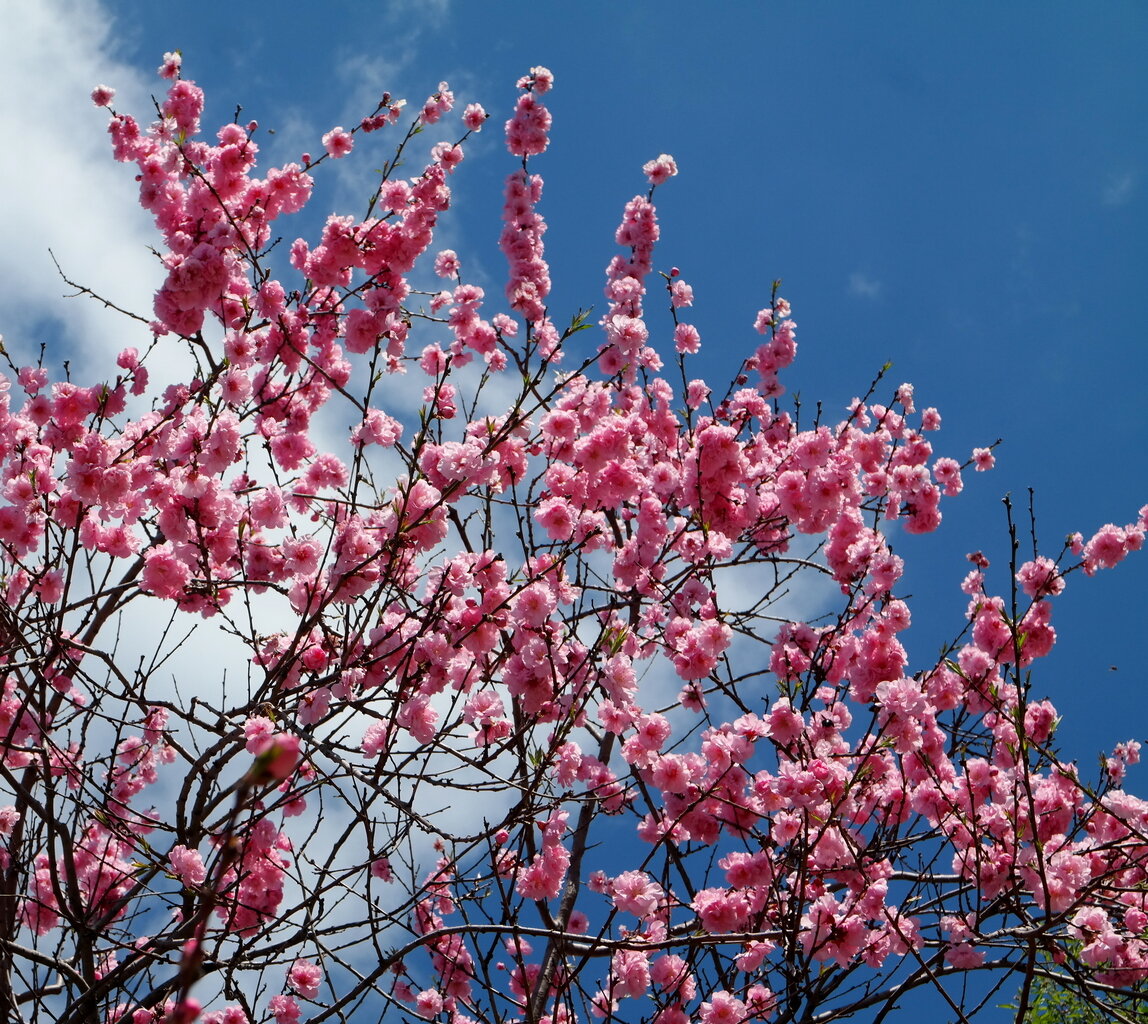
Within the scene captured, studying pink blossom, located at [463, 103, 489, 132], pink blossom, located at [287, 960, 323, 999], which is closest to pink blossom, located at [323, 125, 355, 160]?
pink blossom, located at [463, 103, 489, 132]

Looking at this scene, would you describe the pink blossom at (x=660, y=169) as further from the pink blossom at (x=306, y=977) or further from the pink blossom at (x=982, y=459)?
the pink blossom at (x=306, y=977)

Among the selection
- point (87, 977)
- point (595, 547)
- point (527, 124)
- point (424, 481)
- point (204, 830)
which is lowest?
point (87, 977)

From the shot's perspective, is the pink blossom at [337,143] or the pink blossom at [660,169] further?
the pink blossom at [660,169]

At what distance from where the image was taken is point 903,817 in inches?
174

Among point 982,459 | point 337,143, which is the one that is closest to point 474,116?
point 337,143

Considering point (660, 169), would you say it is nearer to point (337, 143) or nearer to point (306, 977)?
point (337, 143)

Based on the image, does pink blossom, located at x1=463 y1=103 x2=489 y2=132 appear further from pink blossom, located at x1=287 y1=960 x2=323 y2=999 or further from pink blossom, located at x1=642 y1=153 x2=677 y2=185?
pink blossom, located at x1=287 y1=960 x2=323 y2=999

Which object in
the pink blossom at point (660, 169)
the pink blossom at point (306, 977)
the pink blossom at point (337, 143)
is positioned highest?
the pink blossom at point (660, 169)

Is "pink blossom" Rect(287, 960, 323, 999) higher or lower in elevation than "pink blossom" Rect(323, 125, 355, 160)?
lower

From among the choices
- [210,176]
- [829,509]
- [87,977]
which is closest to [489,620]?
[829,509]

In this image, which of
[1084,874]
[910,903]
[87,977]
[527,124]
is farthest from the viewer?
[527,124]

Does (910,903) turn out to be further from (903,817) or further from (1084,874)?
(1084,874)

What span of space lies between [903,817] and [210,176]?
175 inches

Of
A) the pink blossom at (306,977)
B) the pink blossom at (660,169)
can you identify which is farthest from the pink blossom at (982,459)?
the pink blossom at (306,977)
